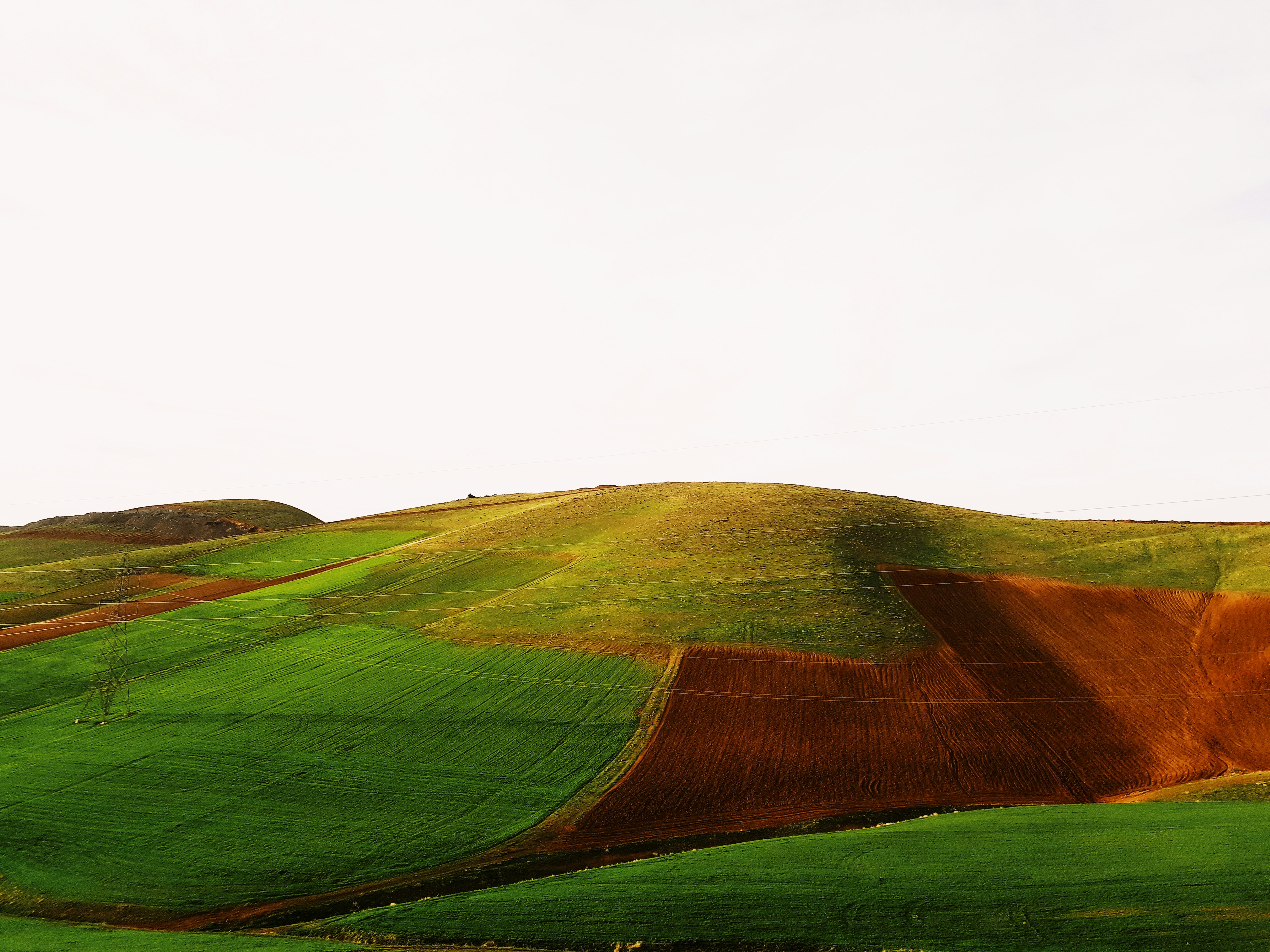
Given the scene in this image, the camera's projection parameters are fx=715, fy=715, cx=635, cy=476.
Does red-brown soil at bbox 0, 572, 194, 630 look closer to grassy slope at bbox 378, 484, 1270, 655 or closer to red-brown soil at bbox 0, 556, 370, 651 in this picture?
red-brown soil at bbox 0, 556, 370, 651

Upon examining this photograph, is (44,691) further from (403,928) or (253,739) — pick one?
(403,928)

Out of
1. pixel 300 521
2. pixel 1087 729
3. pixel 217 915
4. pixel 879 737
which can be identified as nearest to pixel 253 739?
pixel 217 915

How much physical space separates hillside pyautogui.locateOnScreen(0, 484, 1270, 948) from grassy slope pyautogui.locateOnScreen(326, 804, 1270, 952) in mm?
1051

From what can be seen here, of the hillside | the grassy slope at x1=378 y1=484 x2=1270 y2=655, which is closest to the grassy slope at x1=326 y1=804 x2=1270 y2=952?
the hillside

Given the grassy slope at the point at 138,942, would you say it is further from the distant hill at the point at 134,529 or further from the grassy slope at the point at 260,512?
the grassy slope at the point at 260,512

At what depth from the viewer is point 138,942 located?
71.5 ft

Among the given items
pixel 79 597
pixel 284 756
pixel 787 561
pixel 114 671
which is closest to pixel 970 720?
pixel 787 561

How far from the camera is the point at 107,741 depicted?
37.1 m

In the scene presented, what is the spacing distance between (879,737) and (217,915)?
3009 cm

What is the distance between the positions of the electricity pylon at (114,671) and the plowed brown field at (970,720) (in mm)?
29671

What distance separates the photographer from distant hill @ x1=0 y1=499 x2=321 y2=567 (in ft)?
296

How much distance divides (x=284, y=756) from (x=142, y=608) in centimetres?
3547

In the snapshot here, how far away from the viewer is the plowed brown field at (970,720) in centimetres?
3281

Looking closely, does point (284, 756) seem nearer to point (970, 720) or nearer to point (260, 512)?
point (970, 720)
